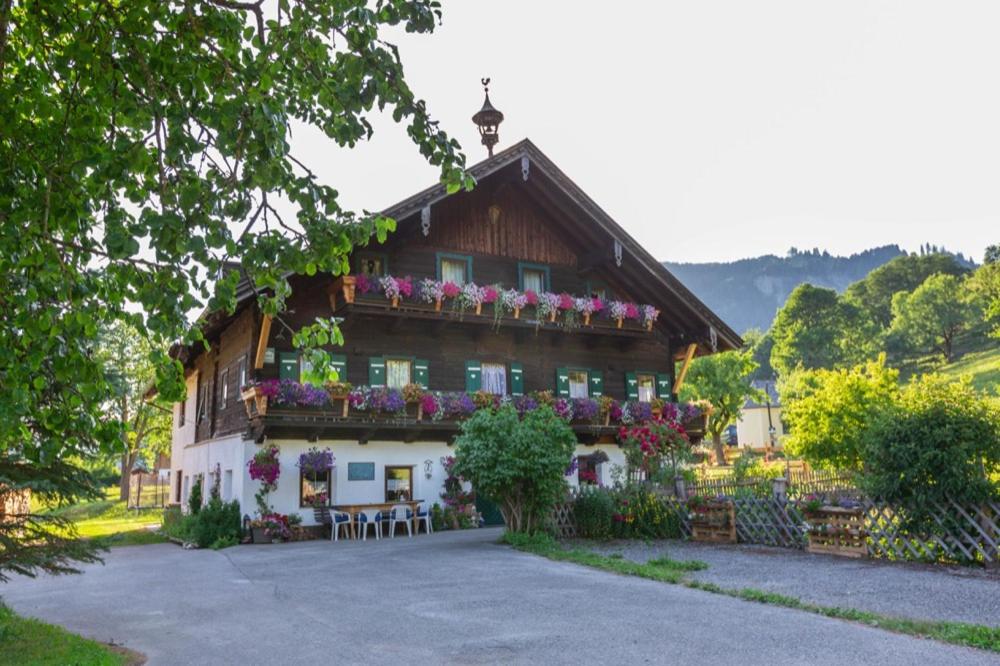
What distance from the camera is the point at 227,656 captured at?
7938 millimetres

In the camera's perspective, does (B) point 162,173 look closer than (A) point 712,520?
Yes

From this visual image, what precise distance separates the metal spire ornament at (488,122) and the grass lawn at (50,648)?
71.4 feet

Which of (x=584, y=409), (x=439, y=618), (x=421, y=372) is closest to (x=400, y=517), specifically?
(x=421, y=372)

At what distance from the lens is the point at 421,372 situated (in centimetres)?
2477

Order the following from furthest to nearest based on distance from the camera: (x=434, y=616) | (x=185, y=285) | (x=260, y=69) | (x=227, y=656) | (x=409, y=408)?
(x=409, y=408) < (x=434, y=616) < (x=227, y=656) < (x=260, y=69) < (x=185, y=285)

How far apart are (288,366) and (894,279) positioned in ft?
315

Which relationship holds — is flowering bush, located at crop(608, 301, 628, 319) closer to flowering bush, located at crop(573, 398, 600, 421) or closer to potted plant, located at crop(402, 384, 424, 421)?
flowering bush, located at crop(573, 398, 600, 421)

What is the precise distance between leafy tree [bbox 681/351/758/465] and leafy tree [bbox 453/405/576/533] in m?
45.4

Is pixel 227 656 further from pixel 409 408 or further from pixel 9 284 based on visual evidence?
pixel 409 408

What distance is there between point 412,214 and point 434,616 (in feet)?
51.9

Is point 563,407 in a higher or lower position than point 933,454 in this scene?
higher

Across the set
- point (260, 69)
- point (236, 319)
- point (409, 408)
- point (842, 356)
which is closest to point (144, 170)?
point (260, 69)

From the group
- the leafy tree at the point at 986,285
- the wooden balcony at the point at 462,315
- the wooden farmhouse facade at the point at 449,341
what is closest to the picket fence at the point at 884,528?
the wooden farmhouse facade at the point at 449,341

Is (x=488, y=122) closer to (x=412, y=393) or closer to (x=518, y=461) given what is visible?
(x=412, y=393)
